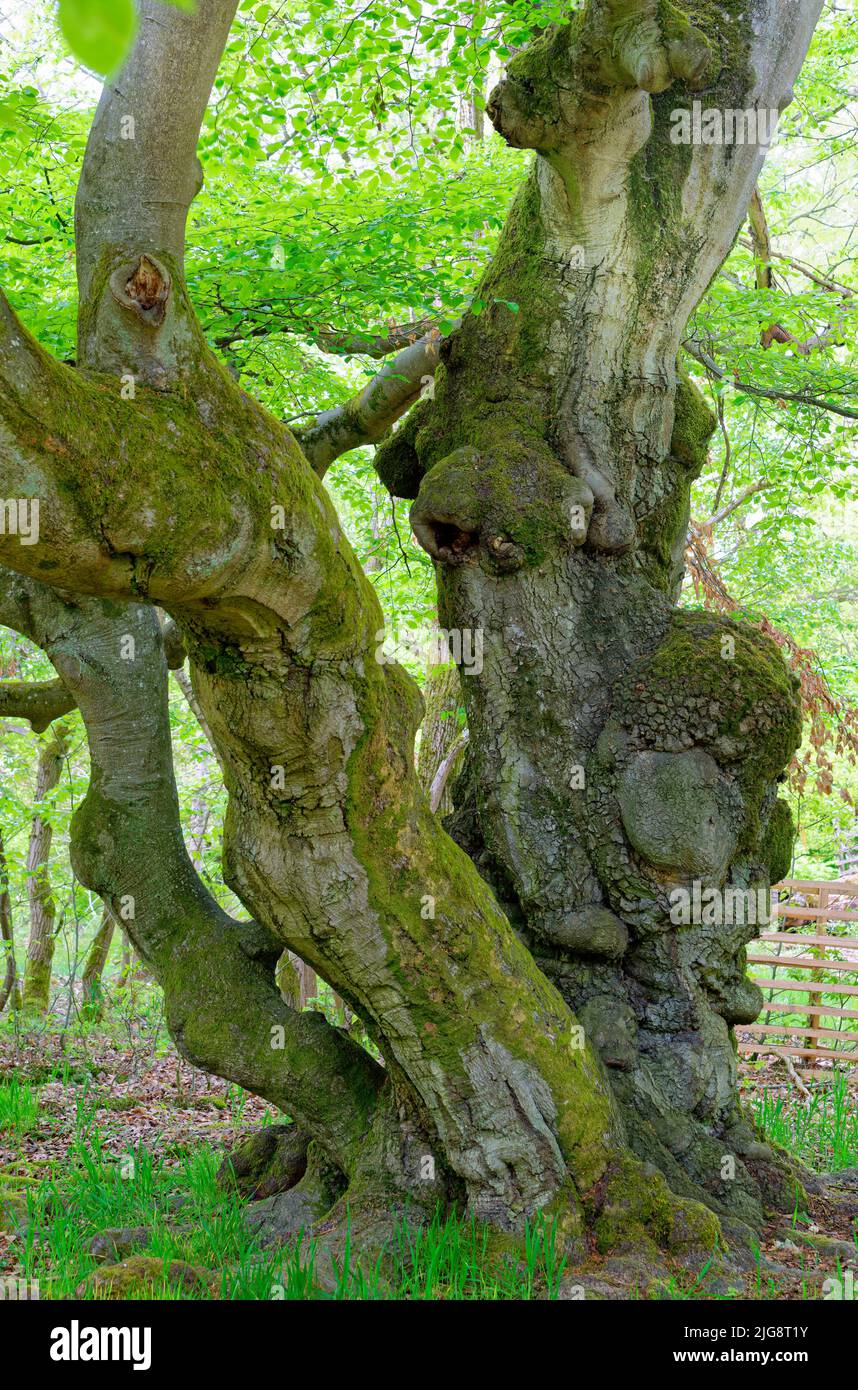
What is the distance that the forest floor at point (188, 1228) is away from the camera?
131 inches

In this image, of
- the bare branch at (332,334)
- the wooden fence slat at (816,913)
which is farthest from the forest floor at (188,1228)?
the bare branch at (332,334)

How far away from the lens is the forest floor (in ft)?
10.9

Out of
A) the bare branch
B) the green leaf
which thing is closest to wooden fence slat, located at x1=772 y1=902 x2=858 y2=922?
the bare branch

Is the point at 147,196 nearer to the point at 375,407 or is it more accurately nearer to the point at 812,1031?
the point at 375,407

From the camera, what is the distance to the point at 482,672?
446 cm

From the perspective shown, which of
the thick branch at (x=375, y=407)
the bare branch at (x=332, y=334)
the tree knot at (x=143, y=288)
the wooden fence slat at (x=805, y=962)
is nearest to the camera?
the tree knot at (x=143, y=288)

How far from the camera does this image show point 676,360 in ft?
15.5

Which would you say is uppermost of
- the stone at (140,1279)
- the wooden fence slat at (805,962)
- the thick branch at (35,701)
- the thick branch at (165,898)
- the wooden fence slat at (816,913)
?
the thick branch at (35,701)

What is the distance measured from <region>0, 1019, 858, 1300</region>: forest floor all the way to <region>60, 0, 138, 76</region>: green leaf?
3268mm

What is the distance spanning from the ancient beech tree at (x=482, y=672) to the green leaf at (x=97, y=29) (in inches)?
69.8

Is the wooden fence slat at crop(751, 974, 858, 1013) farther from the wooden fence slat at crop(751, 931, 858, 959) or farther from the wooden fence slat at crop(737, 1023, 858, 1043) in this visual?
the wooden fence slat at crop(751, 931, 858, 959)

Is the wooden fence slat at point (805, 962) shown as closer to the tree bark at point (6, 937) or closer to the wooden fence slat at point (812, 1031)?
the wooden fence slat at point (812, 1031)

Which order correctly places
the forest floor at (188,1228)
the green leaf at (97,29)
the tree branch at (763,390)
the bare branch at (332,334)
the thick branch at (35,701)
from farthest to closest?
the tree branch at (763,390) < the bare branch at (332,334) < the thick branch at (35,701) < the forest floor at (188,1228) < the green leaf at (97,29)

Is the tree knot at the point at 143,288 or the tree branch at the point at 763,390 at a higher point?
the tree branch at the point at 763,390
